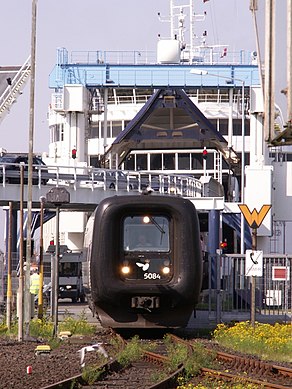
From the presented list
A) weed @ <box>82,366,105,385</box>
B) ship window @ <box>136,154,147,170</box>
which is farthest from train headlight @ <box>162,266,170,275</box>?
ship window @ <box>136,154,147,170</box>

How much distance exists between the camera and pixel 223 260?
2827cm

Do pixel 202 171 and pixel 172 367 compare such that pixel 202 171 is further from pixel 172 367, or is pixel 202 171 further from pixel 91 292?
pixel 172 367

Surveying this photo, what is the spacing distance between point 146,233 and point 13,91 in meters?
31.3

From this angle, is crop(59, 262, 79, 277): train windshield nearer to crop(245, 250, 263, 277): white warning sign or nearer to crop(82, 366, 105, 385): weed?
crop(245, 250, 263, 277): white warning sign

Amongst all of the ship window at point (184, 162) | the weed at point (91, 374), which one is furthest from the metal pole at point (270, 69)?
the ship window at point (184, 162)

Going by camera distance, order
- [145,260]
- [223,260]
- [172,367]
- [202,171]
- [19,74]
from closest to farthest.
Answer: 1. [172,367]
2. [145,260]
3. [223,260]
4. [19,74]
5. [202,171]

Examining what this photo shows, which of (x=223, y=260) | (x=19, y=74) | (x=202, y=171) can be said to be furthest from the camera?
(x=202, y=171)

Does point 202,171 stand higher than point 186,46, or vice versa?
point 186,46

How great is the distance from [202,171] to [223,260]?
93.3 ft

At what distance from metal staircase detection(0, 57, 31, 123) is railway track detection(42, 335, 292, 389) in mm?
35279

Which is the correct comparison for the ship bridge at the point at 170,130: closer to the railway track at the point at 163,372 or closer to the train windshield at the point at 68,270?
the train windshield at the point at 68,270

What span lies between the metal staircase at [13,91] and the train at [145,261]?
30302 millimetres

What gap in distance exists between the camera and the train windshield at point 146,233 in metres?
23.0

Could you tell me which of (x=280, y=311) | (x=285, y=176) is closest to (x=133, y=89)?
(x=285, y=176)
